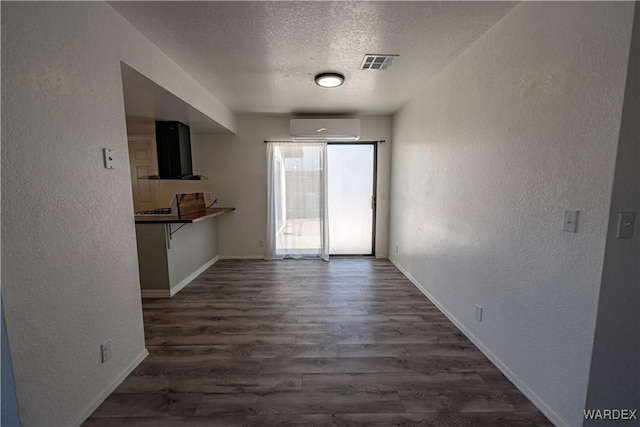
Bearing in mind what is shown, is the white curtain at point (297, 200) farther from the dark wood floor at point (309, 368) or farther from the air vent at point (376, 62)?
the air vent at point (376, 62)

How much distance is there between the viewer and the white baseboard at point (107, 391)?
53.8 inches

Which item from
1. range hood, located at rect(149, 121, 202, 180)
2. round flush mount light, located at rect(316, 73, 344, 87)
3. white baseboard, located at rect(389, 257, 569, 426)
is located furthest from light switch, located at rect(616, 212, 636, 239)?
range hood, located at rect(149, 121, 202, 180)

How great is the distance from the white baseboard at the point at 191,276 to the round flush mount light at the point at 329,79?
116 inches

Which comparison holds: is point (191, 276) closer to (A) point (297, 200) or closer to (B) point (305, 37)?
(A) point (297, 200)

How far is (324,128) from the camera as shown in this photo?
3842mm

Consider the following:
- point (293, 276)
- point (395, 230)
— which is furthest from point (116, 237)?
point (395, 230)

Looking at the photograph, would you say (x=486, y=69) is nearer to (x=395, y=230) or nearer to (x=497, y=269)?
(x=497, y=269)

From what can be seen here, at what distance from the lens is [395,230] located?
4109mm

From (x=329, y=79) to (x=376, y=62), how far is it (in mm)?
503

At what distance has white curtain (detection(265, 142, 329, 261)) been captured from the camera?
4.25 m

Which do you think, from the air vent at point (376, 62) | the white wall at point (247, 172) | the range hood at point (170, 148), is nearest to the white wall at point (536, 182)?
the air vent at point (376, 62)

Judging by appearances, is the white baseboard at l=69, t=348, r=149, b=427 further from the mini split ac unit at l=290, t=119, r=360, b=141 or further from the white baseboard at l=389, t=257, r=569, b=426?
the mini split ac unit at l=290, t=119, r=360, b=141

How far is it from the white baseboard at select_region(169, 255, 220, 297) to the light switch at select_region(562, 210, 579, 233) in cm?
358

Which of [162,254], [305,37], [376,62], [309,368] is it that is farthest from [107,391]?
[376,62]
